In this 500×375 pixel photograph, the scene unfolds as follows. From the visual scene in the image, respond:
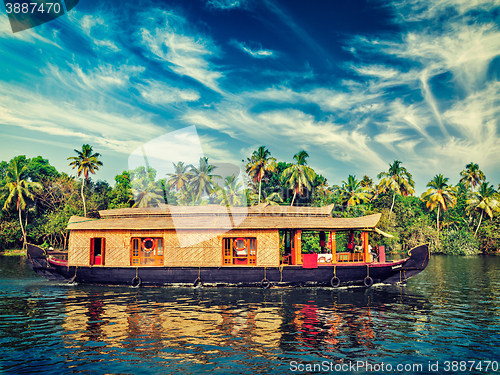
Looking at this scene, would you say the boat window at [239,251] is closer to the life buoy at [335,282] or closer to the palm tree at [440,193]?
the life buoy at [335,282]

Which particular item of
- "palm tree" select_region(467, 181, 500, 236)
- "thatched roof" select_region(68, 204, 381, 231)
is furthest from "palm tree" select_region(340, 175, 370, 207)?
"thatched roof" select_region(68, 204, 381, 231)

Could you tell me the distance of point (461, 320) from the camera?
10.2 metres

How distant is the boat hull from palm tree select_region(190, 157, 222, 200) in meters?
24.7

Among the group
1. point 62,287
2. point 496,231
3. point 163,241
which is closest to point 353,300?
point 163,241

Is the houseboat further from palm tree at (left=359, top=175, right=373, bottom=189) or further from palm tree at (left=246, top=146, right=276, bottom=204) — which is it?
palm tree at (left=359, top=175, right=373, bottom=189)

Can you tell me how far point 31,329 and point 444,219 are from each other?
49.0m

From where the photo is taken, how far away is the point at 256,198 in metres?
38.5

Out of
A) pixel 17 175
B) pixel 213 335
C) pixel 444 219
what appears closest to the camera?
pixel 213 335

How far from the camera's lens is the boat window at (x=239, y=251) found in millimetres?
15609

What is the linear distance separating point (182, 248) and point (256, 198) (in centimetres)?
2336

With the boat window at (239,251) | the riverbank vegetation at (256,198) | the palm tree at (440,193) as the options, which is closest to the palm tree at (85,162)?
the riverbank vegetation at (256,198)

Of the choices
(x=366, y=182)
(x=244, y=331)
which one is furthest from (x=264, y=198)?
(x=244, y=331)

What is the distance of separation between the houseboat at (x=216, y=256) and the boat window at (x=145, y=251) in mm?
47

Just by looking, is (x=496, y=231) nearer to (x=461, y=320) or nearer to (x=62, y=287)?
(x=461, y=320)
